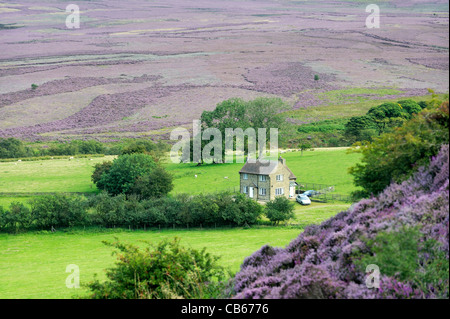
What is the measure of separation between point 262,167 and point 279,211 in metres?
12.2

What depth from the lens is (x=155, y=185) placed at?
224 feet

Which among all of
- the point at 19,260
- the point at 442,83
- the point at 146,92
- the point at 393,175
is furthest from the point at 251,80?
the point at 393,175

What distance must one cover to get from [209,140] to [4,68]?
117692 mm

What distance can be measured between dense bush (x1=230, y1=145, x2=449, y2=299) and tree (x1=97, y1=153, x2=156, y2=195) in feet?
189

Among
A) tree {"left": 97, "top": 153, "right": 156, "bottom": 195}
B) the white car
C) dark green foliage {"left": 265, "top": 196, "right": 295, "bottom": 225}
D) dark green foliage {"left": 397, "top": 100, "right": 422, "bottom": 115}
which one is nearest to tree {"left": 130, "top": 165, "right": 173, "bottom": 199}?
tree {"left": 97, "top": 153, "right": 156, "bottom": 195}

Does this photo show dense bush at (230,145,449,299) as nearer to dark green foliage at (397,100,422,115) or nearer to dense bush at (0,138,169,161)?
dense bush at (0,138,169,161)

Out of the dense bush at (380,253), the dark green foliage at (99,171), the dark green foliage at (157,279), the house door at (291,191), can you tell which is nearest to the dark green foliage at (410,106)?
the house door at (291,191)

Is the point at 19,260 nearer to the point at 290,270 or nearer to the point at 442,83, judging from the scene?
the point at 290,270

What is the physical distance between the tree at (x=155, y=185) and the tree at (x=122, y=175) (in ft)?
7.94

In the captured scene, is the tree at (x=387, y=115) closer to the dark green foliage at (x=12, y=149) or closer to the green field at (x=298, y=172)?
the green field at (x=298, y=172)

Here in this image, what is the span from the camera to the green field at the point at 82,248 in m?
35.9

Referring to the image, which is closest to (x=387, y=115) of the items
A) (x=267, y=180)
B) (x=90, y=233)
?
(x=267, y=180)

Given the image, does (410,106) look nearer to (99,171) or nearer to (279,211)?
(279,211)

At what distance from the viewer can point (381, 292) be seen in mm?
12062
